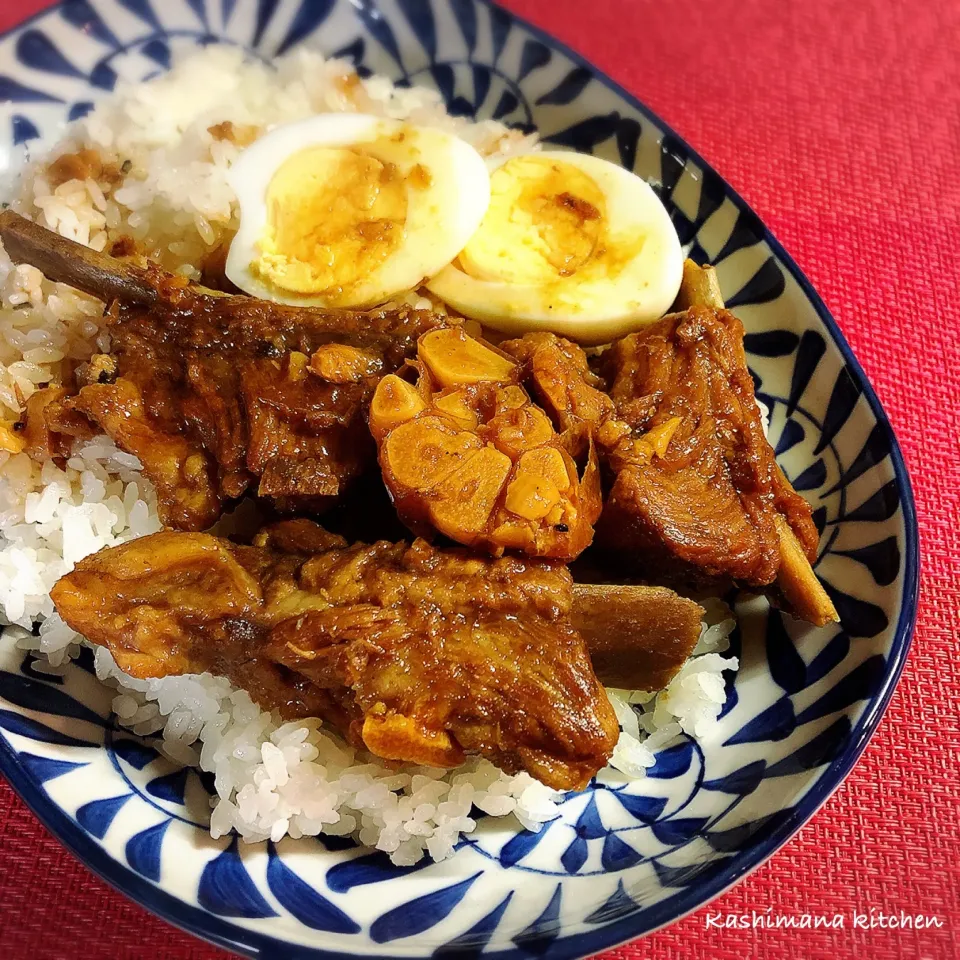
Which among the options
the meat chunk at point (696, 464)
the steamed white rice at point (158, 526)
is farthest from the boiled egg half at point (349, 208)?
the meat chunk at point (696, 464)

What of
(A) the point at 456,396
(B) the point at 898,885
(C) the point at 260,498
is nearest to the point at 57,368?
(C) the point at 260,498

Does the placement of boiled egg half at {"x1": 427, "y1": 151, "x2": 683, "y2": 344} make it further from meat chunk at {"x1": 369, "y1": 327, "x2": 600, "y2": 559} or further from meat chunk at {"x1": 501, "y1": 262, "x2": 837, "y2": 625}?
meat chunk at {"x1": 369, "y1": 327, "x2": 600, "y2": 559}

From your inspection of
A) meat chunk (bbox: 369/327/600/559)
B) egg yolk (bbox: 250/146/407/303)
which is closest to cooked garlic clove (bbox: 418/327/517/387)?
meat chunk (bbox: 369/327/600/559)

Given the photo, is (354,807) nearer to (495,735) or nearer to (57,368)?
(495,735)

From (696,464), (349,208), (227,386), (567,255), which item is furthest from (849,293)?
(227,386)

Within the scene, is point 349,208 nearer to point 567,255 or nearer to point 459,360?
point 567,255
